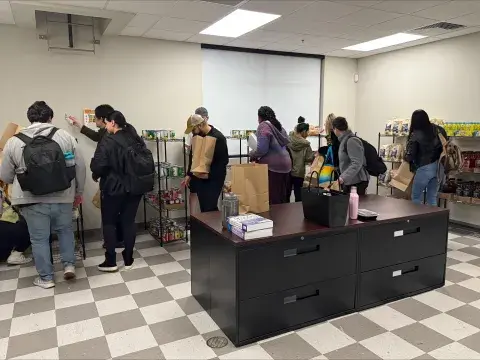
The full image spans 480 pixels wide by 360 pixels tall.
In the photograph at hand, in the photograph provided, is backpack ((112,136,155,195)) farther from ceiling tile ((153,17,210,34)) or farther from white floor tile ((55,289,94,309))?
ceiling tile ((153,17,210,34))

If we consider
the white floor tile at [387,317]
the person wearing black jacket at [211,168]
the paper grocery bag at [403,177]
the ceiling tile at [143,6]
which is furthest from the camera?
the paper grocery bag at [403,177]

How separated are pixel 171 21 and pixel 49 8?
1.19 metres

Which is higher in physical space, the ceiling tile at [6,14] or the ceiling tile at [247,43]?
the ceiling tile at [6,14]

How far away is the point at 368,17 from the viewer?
4059 mm

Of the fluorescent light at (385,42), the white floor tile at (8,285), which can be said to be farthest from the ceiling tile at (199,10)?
Result: the white floor tile at (8,285)

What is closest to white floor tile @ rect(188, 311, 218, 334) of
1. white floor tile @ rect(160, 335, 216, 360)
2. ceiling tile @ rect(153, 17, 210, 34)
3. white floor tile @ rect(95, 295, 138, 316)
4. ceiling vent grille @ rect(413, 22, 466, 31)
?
white floor tile @ rect(160, 335, 216, 360)

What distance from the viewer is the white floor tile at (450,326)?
8.09 feet

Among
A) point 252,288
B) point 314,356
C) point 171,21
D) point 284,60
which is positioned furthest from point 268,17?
point 314,356

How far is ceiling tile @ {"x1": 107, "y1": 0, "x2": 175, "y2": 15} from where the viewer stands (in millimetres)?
3482

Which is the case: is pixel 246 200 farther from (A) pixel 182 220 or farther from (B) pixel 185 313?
(A) pixel 182 220

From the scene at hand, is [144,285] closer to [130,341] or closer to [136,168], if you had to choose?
[130,341]

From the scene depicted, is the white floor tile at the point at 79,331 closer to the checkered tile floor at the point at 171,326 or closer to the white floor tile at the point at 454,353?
the checkered tile floor at the point at 171,326

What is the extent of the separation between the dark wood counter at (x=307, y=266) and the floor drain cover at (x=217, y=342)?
0.07 meters

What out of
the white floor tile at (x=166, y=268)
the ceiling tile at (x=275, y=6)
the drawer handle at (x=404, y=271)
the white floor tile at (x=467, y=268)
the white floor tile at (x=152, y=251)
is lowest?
the white floor tile at (x=152, y=251)
